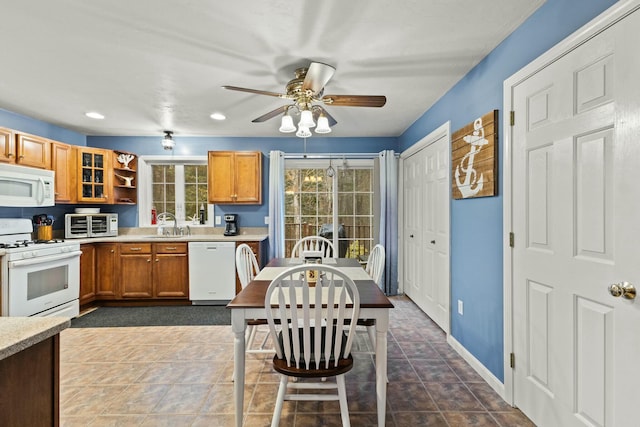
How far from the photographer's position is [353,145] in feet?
16.2

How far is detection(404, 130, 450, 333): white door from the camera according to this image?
3.24 m

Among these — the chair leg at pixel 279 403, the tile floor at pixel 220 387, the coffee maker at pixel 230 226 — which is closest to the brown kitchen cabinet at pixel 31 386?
the chair leg at pixel 279 403

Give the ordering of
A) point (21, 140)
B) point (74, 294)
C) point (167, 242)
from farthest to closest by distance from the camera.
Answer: point (167, 242)
point (74, 294)
point (21, 140)

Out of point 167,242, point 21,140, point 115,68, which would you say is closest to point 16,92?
point 21,140

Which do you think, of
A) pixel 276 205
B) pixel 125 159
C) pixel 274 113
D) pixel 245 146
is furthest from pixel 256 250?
pixel 125 159

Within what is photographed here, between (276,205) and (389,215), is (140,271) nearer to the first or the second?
(276,205)

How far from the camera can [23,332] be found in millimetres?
915

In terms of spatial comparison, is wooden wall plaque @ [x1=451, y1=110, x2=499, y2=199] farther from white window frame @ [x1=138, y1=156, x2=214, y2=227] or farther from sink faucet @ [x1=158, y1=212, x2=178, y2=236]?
sink faucet @ [x1=158, y1=212, x2=178, y2=236]

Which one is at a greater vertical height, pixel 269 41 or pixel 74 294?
pixel 269 41

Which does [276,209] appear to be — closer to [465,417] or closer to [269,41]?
[269,41]

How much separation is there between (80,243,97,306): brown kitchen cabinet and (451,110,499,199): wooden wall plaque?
14.3 feet

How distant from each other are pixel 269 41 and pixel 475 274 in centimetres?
231

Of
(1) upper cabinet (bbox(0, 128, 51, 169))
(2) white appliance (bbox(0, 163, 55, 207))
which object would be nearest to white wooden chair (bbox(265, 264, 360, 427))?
(2) white appliance (bbox(0, 163, 55, 207))

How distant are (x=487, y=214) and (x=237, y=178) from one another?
3.34 meters
